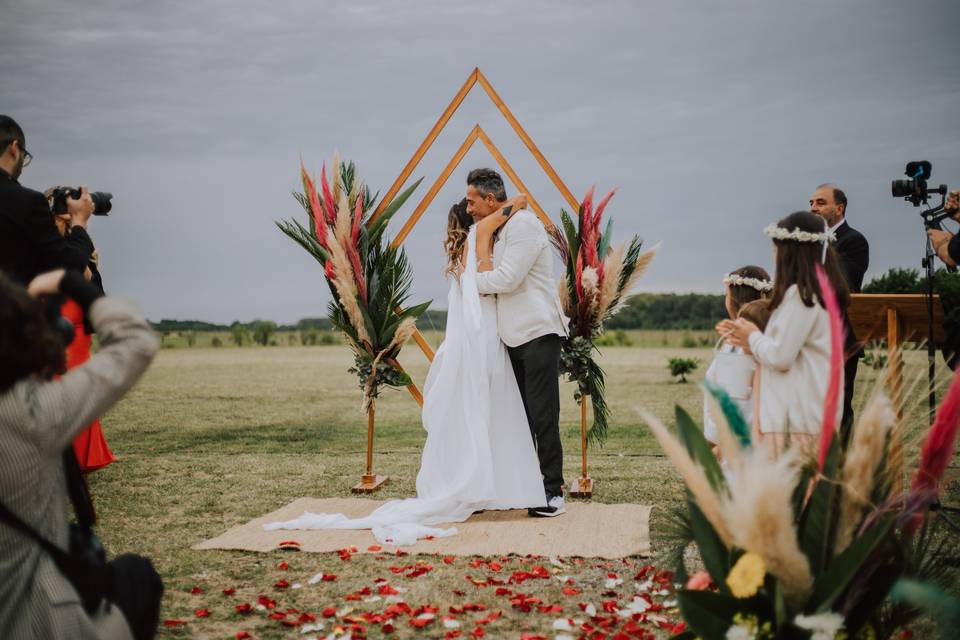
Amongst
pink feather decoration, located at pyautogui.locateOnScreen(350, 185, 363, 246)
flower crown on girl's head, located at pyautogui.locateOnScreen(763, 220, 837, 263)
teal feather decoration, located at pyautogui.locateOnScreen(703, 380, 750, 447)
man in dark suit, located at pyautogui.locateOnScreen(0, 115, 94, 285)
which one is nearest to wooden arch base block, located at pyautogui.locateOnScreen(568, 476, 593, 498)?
pink feather decoration, located at pyautogui.locateOnScreen(350, 185, 363, 246)

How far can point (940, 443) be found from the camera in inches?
80.7

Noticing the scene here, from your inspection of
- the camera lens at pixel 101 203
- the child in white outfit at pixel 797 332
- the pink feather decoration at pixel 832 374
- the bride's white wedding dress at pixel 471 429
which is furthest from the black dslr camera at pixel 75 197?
the pink feather decoration at pixel 832 374

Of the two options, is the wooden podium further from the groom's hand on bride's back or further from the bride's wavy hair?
the bride's wavy hair

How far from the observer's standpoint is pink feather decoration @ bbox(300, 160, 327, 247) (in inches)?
259

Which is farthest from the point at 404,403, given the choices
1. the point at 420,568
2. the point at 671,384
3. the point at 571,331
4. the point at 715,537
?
the point at 715,537

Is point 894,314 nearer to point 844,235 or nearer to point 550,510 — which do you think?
point 844,235

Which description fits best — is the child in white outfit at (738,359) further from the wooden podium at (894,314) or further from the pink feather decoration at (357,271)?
the pink feather decoration at (357,271)

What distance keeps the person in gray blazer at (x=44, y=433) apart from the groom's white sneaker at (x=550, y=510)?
386cm

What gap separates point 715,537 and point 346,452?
25.0ft

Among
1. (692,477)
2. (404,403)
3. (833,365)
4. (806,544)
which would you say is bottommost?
(404,403)

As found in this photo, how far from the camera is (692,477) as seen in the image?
6.73 ft

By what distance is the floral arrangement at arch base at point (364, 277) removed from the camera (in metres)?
6.64

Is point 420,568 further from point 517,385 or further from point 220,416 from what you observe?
point 220,416

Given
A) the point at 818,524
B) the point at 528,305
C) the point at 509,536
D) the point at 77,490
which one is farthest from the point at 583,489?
the point at 77,490
